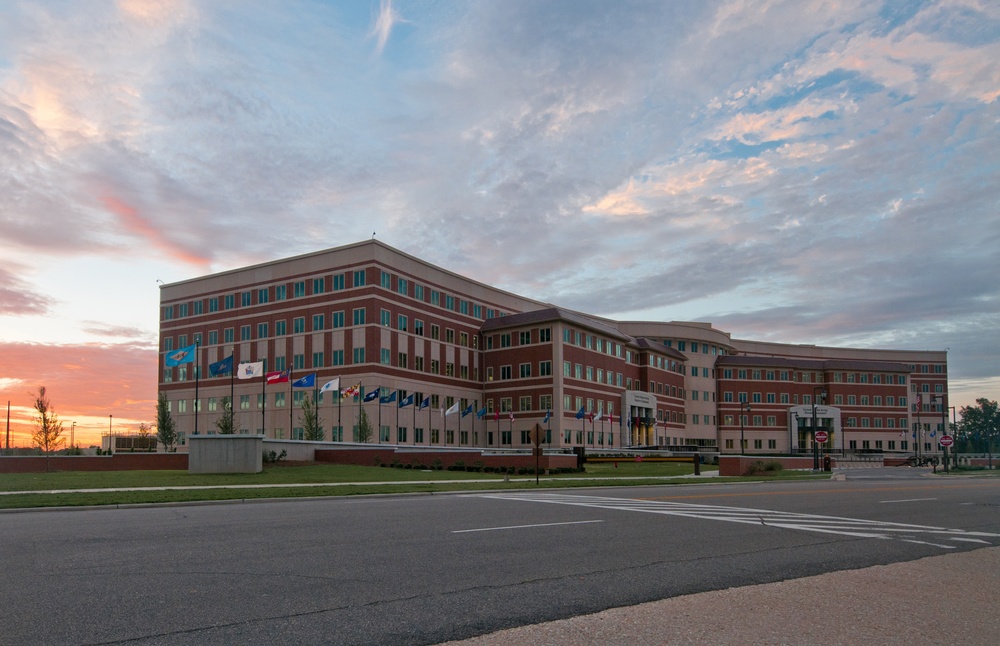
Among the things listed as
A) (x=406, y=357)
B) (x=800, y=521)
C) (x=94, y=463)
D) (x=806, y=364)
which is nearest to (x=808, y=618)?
(x=800, y=521)

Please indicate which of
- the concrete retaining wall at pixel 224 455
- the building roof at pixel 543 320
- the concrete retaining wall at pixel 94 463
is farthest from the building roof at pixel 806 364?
the concrete retaining wall at pixel 224 455

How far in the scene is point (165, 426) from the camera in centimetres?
8281

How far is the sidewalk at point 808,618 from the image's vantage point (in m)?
6.66

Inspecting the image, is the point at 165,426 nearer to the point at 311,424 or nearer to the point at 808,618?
the point at 311,424

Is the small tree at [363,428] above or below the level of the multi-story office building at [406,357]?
below

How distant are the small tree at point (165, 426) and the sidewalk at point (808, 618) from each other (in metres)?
83.6

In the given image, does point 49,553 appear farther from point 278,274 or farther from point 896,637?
point 278,274

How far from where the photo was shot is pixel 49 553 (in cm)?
1102

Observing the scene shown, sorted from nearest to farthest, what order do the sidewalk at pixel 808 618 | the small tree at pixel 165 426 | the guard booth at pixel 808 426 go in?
the sidewalk at pixel 808 618 < the small tree at pixel 165 426 < the guard booth at pixel 808 426

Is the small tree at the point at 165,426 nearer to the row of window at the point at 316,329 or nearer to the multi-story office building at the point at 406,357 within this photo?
the multi-story office building at the point at 406,357

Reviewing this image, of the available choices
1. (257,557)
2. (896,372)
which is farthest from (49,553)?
(896,372)

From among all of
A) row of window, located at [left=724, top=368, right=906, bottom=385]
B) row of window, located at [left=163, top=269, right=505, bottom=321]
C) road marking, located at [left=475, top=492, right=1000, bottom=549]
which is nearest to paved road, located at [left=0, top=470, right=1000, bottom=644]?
road marking, located at [left=475, top=492, right=1000, bottom=549]

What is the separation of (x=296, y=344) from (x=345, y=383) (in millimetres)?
8413

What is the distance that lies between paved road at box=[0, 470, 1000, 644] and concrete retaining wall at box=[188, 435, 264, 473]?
19.1 meters
